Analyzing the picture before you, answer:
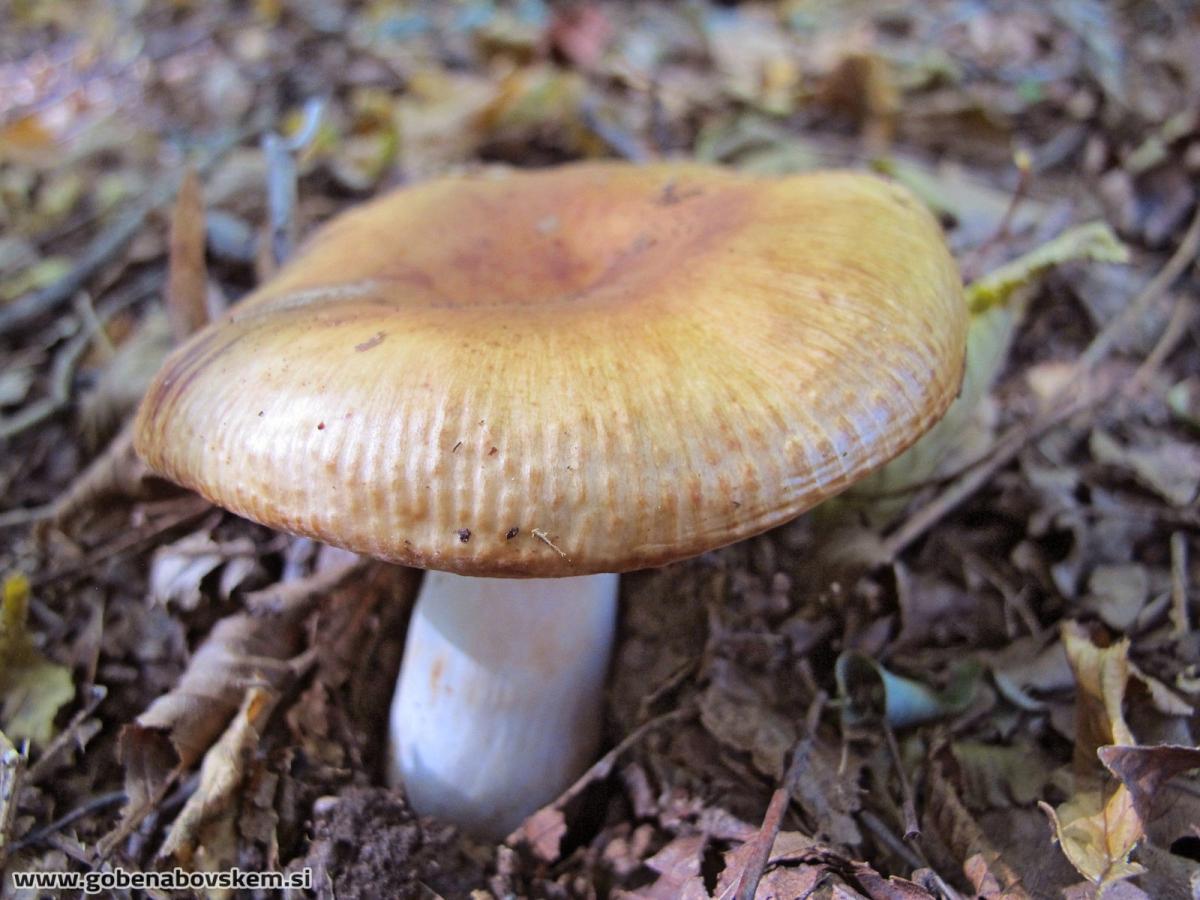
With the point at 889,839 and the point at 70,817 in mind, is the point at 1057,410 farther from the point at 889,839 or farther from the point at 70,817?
the point at 70,817

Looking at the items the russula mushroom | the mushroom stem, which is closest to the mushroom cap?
the russula mushroom

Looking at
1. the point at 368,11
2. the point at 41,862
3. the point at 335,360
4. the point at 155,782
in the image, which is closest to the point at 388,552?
the point at 335,360

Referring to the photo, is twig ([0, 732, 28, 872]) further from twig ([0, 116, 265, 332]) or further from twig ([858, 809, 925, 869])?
twig ([0, 116, 265, 332])

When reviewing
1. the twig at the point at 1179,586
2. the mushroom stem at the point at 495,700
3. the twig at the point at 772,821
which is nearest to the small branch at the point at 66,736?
the mushroom stem at the point at 495,700

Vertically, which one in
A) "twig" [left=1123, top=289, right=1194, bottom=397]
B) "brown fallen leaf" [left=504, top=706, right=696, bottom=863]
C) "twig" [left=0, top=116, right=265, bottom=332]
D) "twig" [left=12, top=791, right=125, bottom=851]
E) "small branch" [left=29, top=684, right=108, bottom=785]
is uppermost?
"twig" [left=0, top=116, right=265, bottom=332]

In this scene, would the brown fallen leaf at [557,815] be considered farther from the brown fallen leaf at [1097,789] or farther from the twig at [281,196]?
the twig at [281,196]

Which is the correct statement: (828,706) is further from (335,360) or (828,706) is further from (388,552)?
(335,360)

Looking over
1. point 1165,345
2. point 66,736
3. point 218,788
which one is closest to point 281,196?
point 66,736
